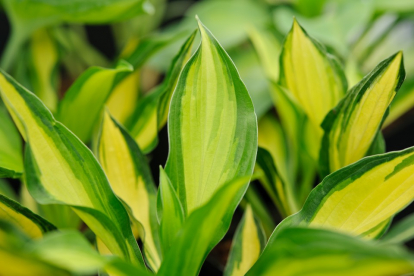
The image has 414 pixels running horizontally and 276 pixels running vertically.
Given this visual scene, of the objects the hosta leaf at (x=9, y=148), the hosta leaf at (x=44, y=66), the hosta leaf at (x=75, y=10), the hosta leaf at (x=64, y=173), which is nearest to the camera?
the hosta leaf at (x=64, y=173)

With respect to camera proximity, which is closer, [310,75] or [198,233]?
[198,233]

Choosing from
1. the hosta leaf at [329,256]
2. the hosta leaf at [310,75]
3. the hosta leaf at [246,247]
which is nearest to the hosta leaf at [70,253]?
the hosta leaf at [329,256]

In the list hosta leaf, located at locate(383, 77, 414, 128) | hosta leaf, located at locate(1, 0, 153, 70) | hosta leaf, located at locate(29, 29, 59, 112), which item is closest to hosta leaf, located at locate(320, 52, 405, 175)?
hosta leaf, located at locate(383, 77, 414, 128)

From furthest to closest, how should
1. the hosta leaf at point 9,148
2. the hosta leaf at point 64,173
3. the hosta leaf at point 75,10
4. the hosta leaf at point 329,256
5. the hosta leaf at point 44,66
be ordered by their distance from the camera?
the hosta leaf at point 44,66 → the hosta leaf at point 75,10 → the hosta leaf at point 9,148 → the hosta leaf at point 64,173 → the hosta leaf at point 329,256

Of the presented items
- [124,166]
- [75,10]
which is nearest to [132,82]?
[75,10]

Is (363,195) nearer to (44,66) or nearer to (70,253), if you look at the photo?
(70,253)

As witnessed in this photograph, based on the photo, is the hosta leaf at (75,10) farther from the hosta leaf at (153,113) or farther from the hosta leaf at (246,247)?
the hosta leaf at (246,247)

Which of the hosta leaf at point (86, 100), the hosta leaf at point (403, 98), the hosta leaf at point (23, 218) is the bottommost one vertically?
the hosta leaf at point (403, 98)

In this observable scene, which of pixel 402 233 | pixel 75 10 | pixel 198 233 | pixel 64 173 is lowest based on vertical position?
pixel 402 233
